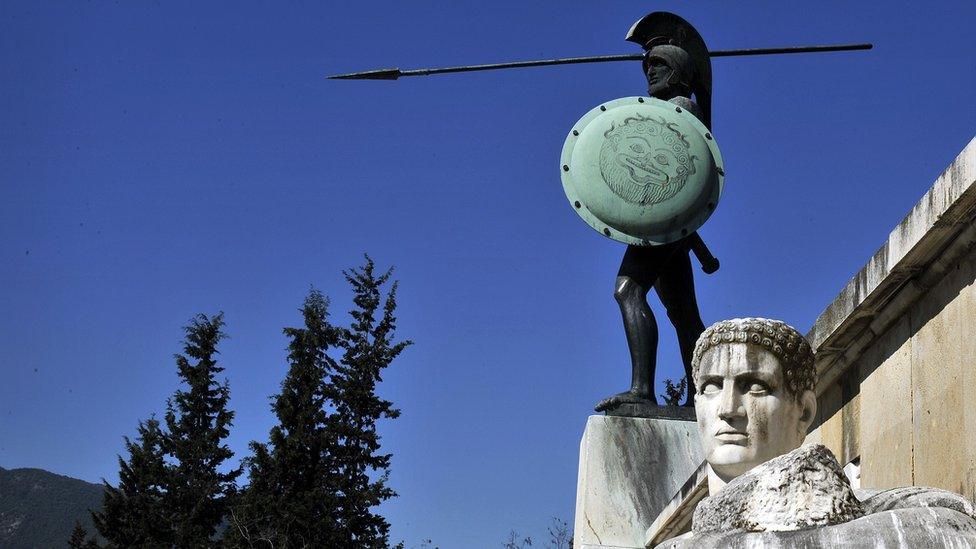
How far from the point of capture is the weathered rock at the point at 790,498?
234 centimetres

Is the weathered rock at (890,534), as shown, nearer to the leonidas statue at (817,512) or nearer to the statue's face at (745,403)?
the leonidas statue at (817,512)

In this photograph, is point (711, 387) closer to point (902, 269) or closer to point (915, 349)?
point (902, 269)

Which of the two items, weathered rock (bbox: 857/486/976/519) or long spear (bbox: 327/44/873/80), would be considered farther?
long spear (bbox: 327/44/873/80)

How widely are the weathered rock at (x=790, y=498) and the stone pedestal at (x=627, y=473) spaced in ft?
14.9

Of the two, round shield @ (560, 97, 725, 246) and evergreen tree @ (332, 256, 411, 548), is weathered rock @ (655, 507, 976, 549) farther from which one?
evergreen tree @ (332, 256, 411, 548)

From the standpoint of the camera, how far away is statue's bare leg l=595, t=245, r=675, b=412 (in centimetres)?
751

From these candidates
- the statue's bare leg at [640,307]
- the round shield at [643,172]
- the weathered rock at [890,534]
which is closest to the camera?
the weathered rock at [890,534]

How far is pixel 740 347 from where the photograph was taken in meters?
3.60

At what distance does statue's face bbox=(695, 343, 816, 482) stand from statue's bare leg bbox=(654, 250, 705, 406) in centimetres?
405

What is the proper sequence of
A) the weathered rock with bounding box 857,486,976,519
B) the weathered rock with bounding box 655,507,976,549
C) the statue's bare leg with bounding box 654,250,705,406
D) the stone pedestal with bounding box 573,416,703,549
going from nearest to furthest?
1. the weathered rock with bounding box 655,507,976,549
2. the weathered rock with bounding box 857,486,976,519
3. the stone pedestal with bounding box 573,416,703,549
4. the statue's bare leg with bounding box 654,250,705,406

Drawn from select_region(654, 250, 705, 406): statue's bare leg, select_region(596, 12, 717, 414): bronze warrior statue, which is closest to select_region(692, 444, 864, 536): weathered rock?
select_region(596, 12, 717, 414): bronze warrior statue

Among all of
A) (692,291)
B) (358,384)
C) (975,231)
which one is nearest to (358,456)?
(358,384)

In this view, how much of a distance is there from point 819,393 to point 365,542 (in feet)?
76.1

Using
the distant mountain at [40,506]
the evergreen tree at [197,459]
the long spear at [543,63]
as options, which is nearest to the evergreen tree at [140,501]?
the evergreen tree at [197,459]
